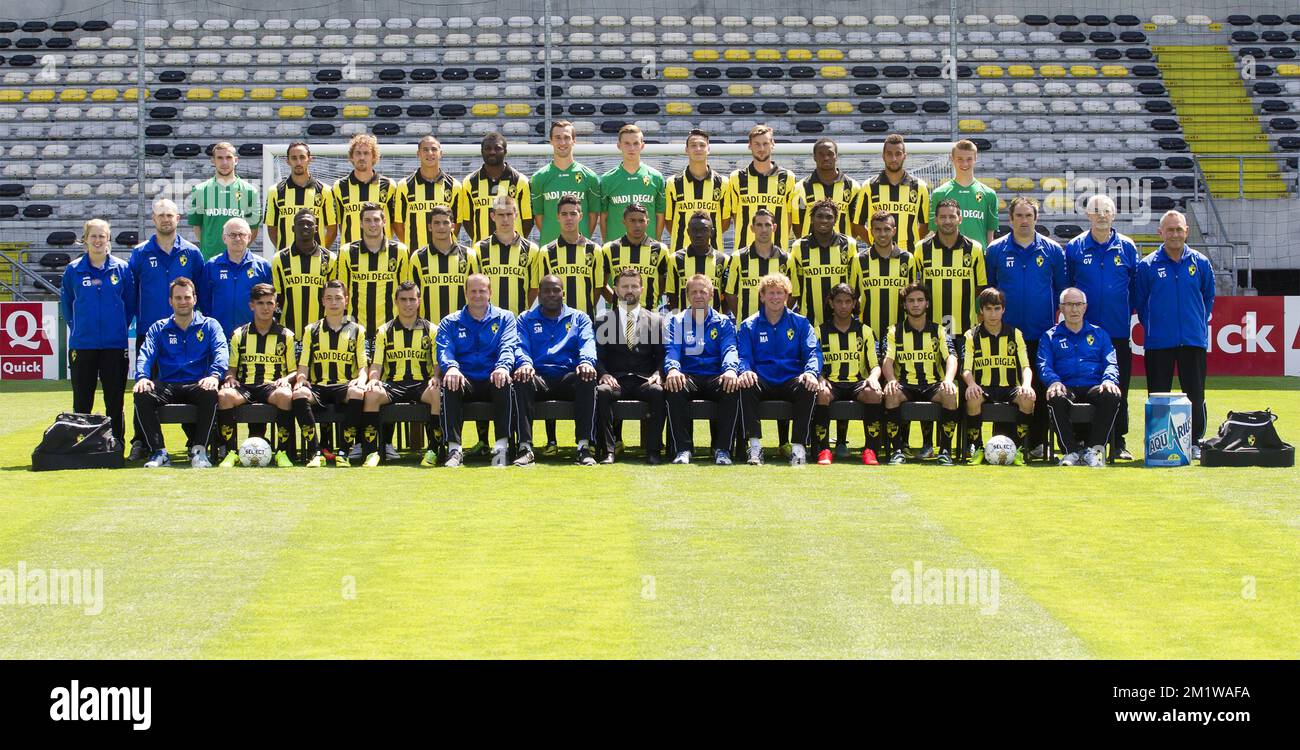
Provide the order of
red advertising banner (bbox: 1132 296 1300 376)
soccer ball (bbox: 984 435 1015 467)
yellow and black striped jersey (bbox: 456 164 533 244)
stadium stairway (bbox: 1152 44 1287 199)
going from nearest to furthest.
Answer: soccer ball (bbox: 984 435 1015 467) → yellow and black striped jersey (bbox: 456 164 533 244) → red advertising banner (bbox: 1132 296 1300 376) → stadium stairway (bbox: 1152 44 1287 199)

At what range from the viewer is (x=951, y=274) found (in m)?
10.4

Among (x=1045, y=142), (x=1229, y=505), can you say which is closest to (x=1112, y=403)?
(x=1229, y=505)

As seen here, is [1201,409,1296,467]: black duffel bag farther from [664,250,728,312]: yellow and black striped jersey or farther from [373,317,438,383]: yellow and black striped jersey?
[373,317,438,383]: yellow and black striped jersey

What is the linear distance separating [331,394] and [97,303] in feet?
6.37

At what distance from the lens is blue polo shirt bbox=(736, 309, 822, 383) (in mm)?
9992

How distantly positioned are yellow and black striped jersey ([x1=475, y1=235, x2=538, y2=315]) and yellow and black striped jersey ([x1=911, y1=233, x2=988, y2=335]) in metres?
2.70

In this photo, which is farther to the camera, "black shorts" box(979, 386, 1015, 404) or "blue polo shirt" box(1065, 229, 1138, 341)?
"blue polo shirt" box(1065, 229, 1138, 341)

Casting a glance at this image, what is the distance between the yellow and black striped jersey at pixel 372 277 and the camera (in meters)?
10.4

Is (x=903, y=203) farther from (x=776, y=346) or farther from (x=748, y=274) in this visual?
(x=776, y=346)

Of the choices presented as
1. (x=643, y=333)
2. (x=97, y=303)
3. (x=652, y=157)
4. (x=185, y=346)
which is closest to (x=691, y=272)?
(x=643, y=333)

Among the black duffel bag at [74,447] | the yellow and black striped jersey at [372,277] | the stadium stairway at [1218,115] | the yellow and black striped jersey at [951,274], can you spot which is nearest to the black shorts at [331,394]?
the yellow and black striped jersey at [372,277]

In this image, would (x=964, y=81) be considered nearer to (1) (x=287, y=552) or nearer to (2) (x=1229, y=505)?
(2) (x=1229, y=505)

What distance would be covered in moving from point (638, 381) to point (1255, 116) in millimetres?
17810

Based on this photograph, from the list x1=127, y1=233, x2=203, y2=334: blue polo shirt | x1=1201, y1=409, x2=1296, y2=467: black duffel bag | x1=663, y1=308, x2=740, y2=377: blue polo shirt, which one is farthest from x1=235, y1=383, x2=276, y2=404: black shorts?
x1=1201, y1=409, x2=1296, y2=467: black duffel bag
